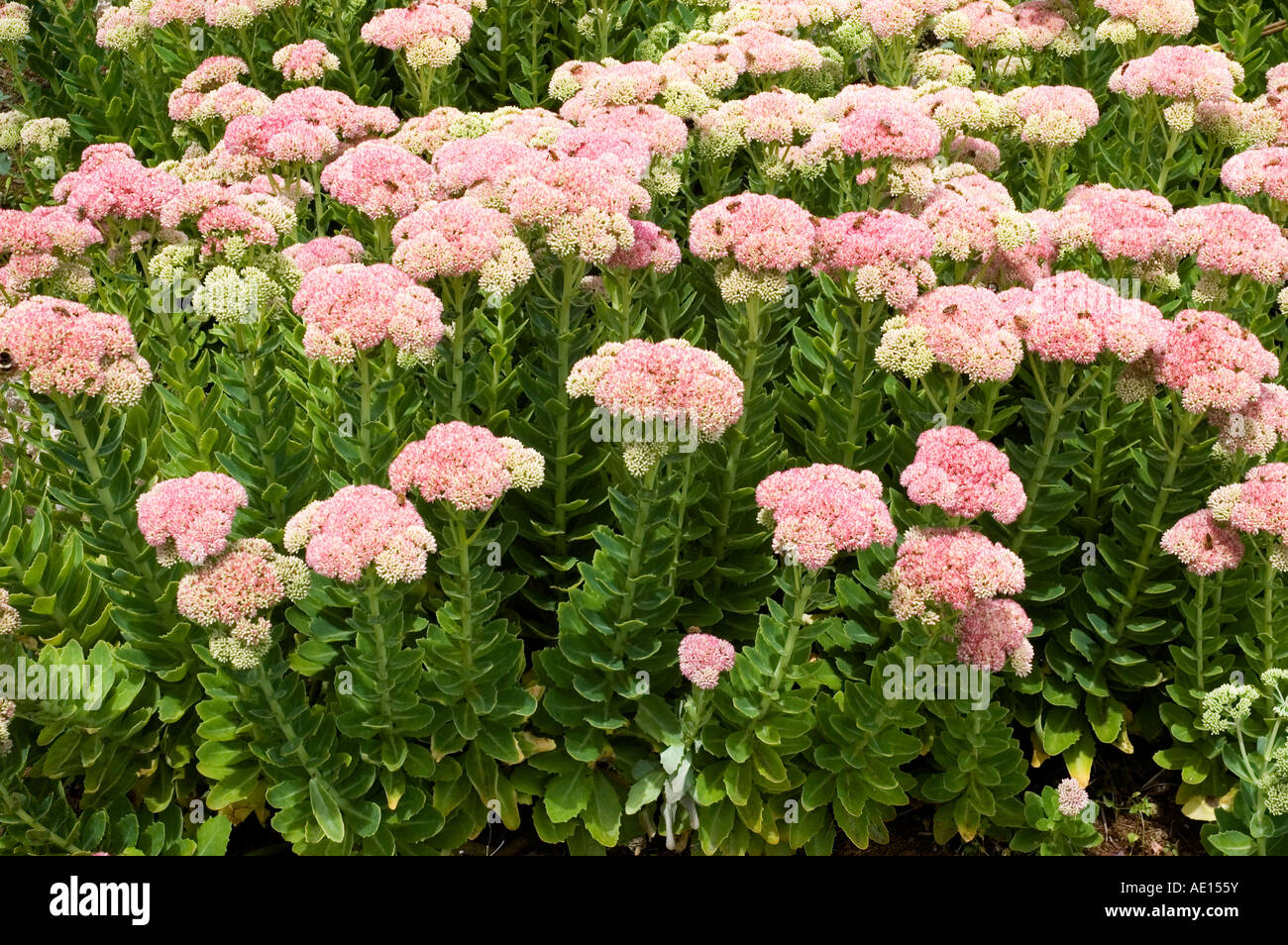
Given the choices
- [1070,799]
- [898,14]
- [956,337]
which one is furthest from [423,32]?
[1070,799]

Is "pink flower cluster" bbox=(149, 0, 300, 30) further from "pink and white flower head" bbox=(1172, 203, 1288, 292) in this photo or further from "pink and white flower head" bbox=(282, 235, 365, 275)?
"pink and white flower head" bbox=(1172, 203, 1288, 292)

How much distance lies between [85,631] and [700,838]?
2.97m

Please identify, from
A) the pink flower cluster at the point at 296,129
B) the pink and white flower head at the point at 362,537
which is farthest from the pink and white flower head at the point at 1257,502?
the pink flower cluster at the point at 296,129

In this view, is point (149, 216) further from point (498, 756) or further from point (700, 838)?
point (700, 838)

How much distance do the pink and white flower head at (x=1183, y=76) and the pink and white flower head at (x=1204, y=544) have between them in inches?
117

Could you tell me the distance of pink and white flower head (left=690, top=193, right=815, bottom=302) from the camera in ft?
18.2

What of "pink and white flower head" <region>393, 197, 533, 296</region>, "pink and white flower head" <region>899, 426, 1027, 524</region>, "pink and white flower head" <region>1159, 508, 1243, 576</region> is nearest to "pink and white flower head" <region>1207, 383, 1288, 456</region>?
"pink and white flower head" <region>1159, 508, 1243, 576</region>

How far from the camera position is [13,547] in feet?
19.1

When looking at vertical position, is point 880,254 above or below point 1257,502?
above

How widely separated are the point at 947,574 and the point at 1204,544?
142 cm

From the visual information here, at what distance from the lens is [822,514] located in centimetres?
480

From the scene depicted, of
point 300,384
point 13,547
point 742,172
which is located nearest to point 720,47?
point 742,172

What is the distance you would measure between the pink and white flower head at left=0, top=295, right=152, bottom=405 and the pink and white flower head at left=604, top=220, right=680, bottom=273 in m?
2.15

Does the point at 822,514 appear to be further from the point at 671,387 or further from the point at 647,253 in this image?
the point at 647,253
